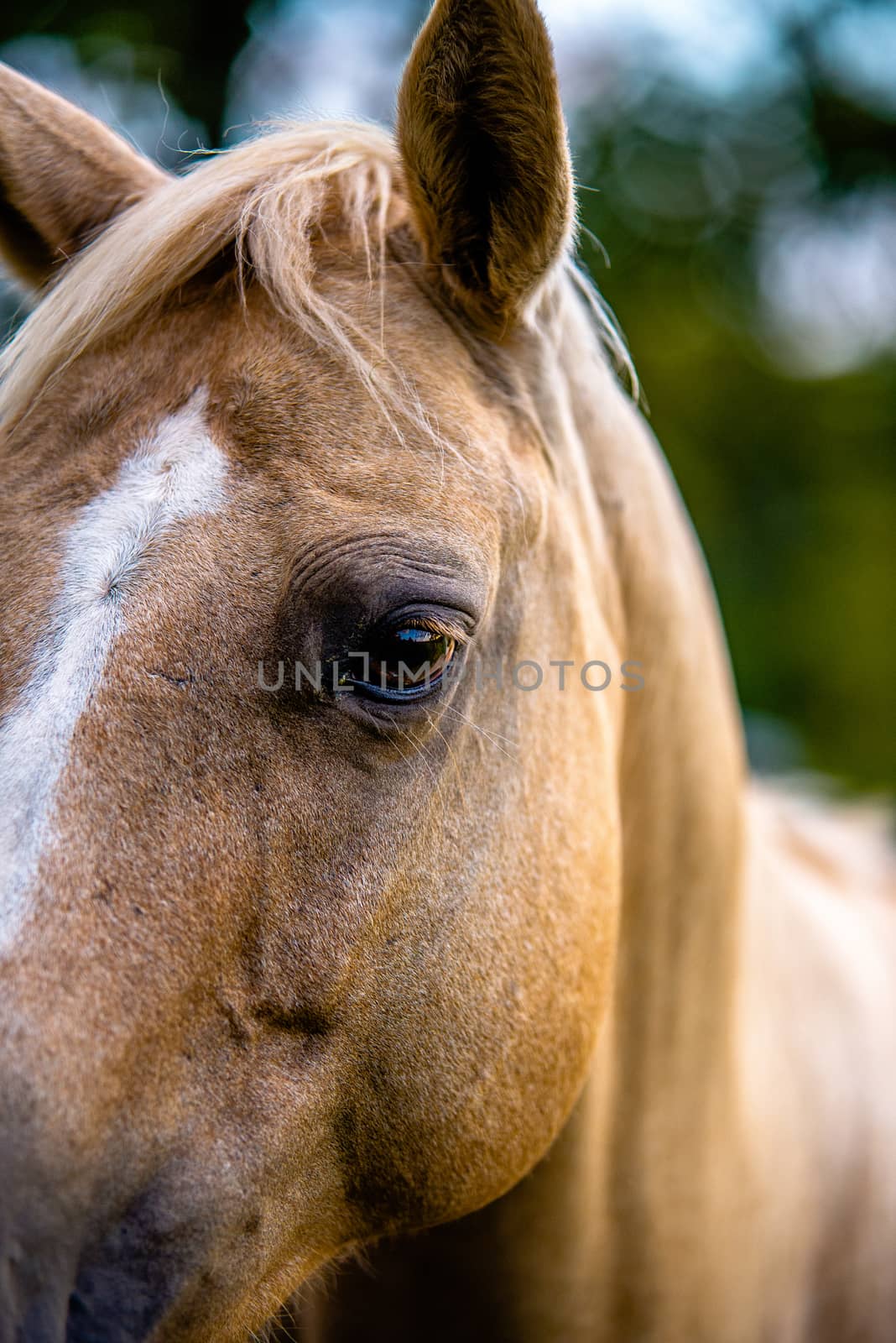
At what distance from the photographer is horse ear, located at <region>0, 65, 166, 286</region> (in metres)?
1.27

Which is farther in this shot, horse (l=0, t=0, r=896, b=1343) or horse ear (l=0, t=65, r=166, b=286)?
horse ear (l=0, t=65, r=166, b=286)

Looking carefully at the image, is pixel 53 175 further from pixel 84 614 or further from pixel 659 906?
pixel 659 906

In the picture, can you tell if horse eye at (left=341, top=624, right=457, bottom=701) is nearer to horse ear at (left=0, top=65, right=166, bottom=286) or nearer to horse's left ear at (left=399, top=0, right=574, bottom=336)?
horse's left ear at (left=399, top=0, right=574, bottom=336)

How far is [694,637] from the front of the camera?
158cm

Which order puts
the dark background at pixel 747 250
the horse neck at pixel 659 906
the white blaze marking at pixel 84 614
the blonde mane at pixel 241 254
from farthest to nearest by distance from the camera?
the dark background at pixel 747 250
the horse neck at pixel 659 906
the blonde mane at pixel 241 254
the white blaze marking at pixel 84 614

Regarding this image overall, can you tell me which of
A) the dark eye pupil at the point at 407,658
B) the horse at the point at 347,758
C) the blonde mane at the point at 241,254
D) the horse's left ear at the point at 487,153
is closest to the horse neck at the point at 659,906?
the horse at the point at 347,758

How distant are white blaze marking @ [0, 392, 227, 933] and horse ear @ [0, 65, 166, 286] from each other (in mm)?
466

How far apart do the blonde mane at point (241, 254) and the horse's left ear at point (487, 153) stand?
2.5 inches

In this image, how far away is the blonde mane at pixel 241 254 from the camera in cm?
111

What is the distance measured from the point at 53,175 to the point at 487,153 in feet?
1.93

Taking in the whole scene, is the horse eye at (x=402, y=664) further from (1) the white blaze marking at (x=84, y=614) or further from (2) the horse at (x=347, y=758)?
(1) the white blaze marking at (x=84, y=614)

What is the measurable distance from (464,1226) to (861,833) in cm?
208

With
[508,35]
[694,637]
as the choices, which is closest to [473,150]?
[508,35]

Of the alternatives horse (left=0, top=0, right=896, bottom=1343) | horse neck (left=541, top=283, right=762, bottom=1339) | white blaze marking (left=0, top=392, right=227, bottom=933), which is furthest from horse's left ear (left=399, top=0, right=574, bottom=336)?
white blaze marking (left=0, top=392, right=227, bottom=933)
